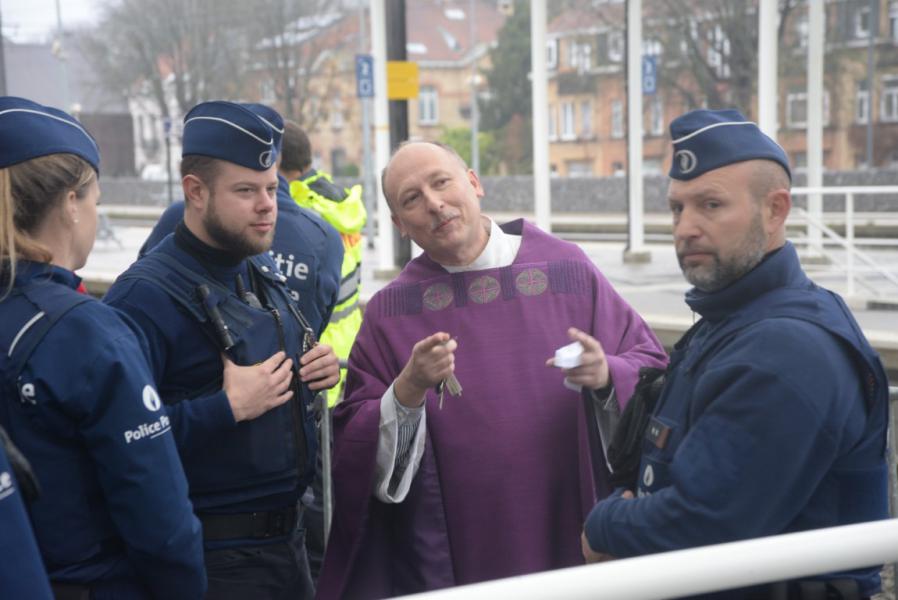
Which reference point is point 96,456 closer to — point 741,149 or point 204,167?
point 204,167

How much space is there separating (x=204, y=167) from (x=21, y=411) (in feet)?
3.26

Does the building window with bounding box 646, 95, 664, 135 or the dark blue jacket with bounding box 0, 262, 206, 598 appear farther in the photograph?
the building window with bounding box 646, 95, 664, 135

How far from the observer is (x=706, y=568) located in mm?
1637

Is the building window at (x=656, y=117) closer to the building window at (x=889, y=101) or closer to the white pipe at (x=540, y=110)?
the building window at (x=889, y=101)

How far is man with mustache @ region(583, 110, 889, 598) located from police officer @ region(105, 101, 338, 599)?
98 cm

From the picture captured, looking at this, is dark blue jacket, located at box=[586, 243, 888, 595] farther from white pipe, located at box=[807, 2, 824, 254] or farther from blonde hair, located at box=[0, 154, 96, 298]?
white pipe, located at box=[807, 2, 824, 254]

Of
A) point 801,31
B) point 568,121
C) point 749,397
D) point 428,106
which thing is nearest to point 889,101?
point 801,31

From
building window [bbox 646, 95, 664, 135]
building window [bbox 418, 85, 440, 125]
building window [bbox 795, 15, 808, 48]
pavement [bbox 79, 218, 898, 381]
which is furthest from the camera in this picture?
building window [bbox 418, 85, 440, 125]

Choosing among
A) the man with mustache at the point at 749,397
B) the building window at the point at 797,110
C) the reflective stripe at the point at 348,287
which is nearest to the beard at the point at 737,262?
the man with mustache at the point at 749,397

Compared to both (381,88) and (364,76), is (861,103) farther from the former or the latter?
(381,88)

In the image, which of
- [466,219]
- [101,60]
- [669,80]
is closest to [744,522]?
[466,219]

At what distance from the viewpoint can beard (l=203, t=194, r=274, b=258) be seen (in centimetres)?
299

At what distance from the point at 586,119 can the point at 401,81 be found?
4326cm

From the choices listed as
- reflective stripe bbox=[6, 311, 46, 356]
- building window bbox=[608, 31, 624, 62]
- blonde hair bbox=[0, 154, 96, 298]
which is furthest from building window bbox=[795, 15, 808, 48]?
reflective stripe bbox=[6, 311, 46, 356]
